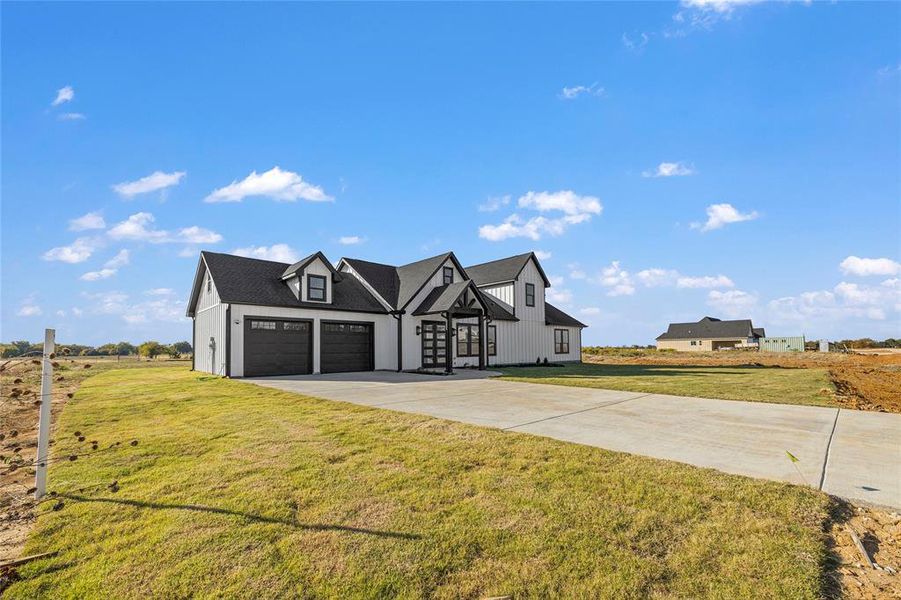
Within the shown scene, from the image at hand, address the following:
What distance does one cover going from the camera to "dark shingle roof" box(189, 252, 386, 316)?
19031mm

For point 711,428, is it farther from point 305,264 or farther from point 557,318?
point 557,318

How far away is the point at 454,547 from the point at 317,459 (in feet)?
9.21

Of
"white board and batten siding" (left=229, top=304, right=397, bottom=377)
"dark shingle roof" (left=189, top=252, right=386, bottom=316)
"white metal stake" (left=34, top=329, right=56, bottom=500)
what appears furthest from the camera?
"dark shingle roof" (left=189, top=252, right=386, bottom=316)

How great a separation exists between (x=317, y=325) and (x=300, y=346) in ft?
4.14

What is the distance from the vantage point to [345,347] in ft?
71.4

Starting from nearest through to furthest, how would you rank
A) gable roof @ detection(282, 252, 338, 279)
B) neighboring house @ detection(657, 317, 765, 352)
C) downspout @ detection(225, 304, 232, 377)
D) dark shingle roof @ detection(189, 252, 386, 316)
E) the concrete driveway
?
the concrete driveway, downspout @ detection(225, 304, 232, 377), dark shingle roof @ detection(189, 252, 386, 316), gable roof @ detection(282, 252, 338, 279), neighboring house @ detection(657, 317, 765, 352)

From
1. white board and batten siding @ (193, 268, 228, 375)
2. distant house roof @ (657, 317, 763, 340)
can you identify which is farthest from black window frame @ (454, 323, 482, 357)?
distant house roof @ (657, 317, 763, 340)

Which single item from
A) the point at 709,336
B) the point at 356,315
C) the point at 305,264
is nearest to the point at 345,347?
the point at 356,315

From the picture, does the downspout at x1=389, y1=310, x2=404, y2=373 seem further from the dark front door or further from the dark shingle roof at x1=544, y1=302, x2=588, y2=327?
the dark shingle roof at x1=544, y1=302, x2=588, y2=327

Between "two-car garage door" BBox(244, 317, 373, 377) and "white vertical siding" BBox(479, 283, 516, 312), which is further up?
"white vertical siding" BBox(479, 283, 516, 312)

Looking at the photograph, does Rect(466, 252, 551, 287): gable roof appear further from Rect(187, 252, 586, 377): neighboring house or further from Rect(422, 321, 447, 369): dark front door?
Rect(422, 321, 447, 369): dark front door

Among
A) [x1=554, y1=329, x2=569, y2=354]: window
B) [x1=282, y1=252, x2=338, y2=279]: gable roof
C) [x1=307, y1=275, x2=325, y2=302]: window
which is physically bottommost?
[x1=554, y1=329, x2=569, y2=354]: window

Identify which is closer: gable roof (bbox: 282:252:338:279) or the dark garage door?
the dark garage door

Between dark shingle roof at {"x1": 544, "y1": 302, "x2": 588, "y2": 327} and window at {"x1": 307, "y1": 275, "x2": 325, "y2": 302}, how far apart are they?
16.2 meters
